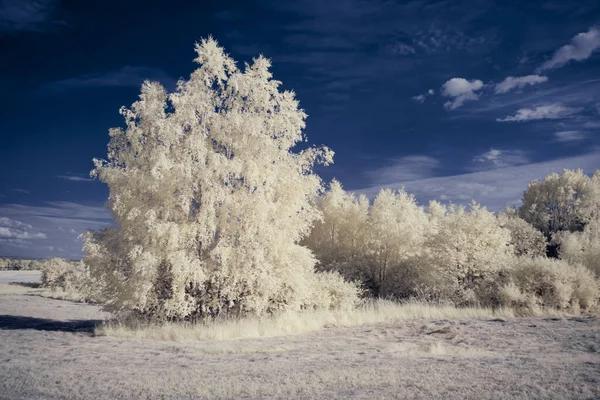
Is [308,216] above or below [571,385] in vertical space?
above

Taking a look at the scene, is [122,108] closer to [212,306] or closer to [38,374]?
[212,306]

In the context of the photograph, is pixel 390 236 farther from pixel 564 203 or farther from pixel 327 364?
pixel 564 203

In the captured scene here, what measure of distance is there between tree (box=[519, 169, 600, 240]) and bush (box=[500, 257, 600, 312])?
33.8 meters

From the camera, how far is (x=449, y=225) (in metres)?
25.8

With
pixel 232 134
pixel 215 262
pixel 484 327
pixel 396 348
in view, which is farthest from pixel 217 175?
pixel 484 327

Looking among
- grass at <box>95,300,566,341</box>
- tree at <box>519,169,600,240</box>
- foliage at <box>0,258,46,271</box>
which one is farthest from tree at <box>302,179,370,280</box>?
foliage at <box>0,258,46,271</box>

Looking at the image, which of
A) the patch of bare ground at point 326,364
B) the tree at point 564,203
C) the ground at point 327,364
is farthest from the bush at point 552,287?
the tree at point 564,203

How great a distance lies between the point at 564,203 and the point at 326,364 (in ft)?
177

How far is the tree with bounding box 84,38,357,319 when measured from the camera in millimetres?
15742

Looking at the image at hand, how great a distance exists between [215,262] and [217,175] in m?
3.43

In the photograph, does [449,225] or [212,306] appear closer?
[212,306]

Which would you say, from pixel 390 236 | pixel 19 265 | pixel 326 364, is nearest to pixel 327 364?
pixel 326 364

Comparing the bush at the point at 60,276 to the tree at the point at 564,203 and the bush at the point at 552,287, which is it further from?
the tree at the point at 564,203

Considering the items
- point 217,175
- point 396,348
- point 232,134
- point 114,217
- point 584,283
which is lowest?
point 396,348
